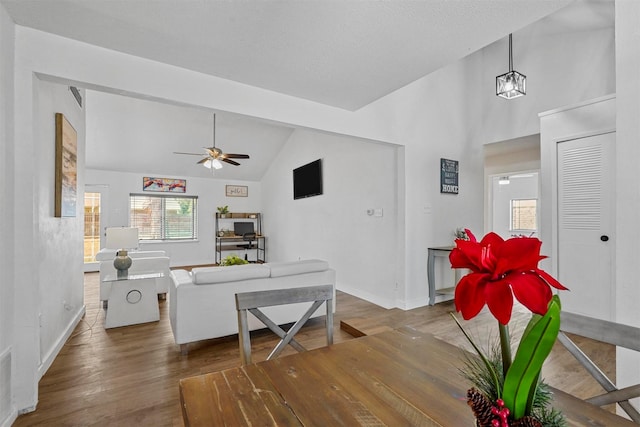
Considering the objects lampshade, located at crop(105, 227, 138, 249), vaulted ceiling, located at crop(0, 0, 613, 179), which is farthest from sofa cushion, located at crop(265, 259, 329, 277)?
vaulted ceiling, located at crop(0, 0, 613, 179)

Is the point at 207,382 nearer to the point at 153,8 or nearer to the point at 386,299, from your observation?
the point at 153,8

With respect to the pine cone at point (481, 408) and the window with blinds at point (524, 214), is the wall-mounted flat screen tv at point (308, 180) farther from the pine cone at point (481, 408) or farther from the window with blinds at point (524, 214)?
the window with blinds at point (524, 214)

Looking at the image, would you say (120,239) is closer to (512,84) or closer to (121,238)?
(121,238)

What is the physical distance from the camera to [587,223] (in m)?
3.14

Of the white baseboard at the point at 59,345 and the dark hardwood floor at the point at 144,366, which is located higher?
the white baseboard at the point at 59,345

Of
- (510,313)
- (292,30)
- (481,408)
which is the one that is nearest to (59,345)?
(292,30)

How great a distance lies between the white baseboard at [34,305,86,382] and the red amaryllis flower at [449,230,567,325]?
2934 millimetres

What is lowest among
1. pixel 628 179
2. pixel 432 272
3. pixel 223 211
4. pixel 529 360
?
pixel 432 272

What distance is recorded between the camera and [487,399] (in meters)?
0.58

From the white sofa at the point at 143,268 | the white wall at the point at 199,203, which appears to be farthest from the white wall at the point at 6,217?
the white wall at the point at 199,203

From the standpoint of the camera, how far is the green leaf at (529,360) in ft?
1.62

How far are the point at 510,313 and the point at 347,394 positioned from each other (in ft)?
1.93

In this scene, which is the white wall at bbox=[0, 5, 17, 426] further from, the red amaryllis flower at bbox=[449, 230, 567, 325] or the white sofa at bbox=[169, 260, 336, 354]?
the red amaryllis flower at bbox=[449, 230, 567, 325]

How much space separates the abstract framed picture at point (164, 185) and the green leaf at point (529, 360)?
794cm
